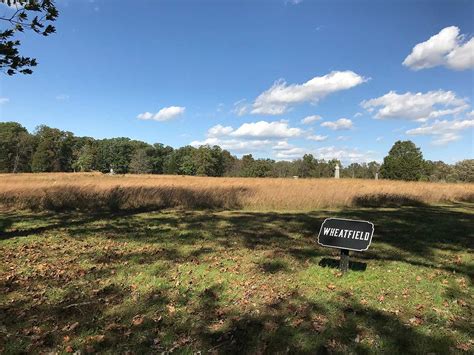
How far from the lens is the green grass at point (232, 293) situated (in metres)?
3.70

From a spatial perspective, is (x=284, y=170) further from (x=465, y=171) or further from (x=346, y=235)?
(x=346, y=235)

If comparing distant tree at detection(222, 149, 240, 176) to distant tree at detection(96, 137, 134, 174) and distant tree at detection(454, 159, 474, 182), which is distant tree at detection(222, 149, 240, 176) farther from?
distant tree at detection(454, 159, 474, 182)

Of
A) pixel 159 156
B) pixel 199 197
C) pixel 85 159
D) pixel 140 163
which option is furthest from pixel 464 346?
pixel 159 156

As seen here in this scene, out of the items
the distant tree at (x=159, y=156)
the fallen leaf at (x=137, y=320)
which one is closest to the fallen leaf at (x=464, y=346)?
the fallen leaf at (x=137, y=320)

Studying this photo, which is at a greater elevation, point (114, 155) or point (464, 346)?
point (114, 155)

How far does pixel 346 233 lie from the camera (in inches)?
202

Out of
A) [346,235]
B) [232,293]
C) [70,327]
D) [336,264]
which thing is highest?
[346,235]

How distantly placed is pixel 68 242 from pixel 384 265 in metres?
6.02

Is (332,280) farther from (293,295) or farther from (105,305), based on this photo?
(105,305)

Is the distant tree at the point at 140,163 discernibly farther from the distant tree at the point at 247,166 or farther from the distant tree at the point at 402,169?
the distant tree at the point at 402,169

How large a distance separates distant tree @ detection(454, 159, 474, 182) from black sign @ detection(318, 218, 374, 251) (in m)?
72.7

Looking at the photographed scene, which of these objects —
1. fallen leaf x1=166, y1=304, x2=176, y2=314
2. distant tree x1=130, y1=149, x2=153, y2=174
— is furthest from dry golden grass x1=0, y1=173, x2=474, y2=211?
distant tree x1=130, y1=149, x2=153, y2=174

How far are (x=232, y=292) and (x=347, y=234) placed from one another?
5.61 feet

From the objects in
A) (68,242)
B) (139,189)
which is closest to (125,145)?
(139,189)
